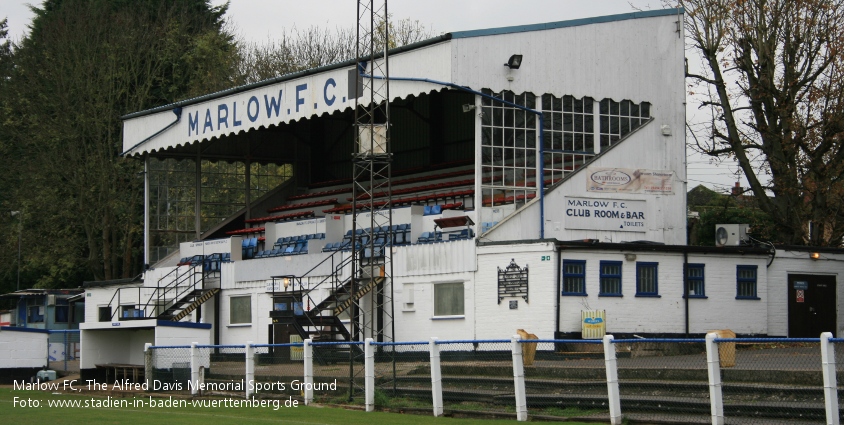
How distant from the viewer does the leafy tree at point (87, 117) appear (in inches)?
2172

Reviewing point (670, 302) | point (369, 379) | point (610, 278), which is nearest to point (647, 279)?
point (670, 302)

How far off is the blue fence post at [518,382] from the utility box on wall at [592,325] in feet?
33.4

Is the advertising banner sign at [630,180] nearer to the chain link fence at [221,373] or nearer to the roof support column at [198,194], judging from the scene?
the chain link fence at [221,373]

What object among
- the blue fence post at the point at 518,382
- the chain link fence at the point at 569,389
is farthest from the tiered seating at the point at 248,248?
the blue fence post at the point at 518,382

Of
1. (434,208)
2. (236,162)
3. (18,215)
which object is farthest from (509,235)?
(18,215)

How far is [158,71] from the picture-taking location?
190 feet

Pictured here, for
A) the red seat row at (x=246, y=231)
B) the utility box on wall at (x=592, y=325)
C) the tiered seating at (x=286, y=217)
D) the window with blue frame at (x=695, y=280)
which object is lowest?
the utility box on wall at (x=592, y=325)

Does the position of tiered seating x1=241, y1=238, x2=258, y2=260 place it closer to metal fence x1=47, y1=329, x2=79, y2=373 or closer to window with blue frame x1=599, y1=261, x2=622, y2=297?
metal fence x1=47, y1=329, x2=79, y2=373

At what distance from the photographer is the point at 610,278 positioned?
30.4 m

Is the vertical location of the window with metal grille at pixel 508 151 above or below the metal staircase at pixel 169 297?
above

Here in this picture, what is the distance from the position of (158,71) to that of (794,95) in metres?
32.7

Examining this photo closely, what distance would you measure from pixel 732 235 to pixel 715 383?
16.9m

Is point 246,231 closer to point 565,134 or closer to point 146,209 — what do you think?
point 146,209

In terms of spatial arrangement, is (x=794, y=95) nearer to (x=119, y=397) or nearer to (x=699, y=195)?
(x=119, y=397)
